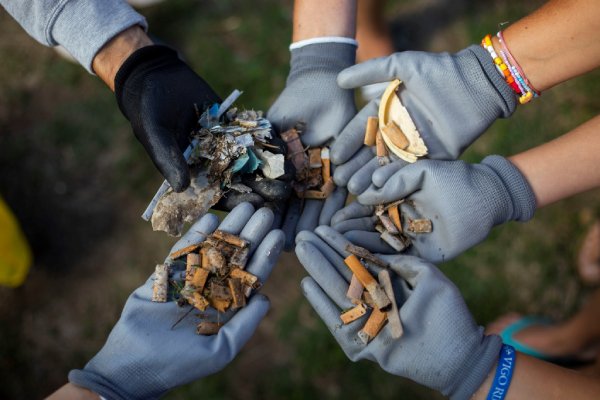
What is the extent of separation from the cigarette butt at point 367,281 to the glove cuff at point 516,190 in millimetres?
787

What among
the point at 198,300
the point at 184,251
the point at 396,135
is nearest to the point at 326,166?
the point at 396,135

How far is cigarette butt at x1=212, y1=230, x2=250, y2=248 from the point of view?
7.61 ft

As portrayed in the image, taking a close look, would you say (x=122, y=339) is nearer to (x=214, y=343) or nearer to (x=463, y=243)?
(x=214, y=343)

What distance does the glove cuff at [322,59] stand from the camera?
9.46 ft

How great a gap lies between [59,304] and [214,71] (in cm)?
217

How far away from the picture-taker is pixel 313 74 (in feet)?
9.41

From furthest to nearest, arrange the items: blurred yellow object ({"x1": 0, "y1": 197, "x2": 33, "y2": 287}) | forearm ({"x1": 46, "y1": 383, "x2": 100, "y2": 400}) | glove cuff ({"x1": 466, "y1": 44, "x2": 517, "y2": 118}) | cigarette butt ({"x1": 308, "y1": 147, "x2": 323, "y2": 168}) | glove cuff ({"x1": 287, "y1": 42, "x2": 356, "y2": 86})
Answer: blurred yellow object ({"x1": 0, "y1": 197, "x2": 33, "y2": 287}), glove cuff ({"x1": 287, "y1": 42, "x2": 356, "y2": 86}), cigarette butt ({"x1": 308, "y1": 147, "x2": 323, "y2": 168}), glove cuff ({"x1": 466, "y1": 44, "x2": 517, "y2": 118}), forearm ({"x1": 46, "y1": 383, "x2": 100, "y2": 400})

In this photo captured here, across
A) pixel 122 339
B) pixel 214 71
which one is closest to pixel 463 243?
pixel 122 339

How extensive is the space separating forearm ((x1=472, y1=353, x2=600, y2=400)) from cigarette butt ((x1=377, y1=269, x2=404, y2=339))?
47 centimetres

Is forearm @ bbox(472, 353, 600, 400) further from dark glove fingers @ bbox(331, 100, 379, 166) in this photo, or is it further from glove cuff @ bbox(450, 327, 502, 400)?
dark glove fingers @ bbox(331, 100, 379, 166)

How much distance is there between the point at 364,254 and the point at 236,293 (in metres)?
0.63

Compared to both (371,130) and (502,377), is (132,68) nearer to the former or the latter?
(371,130)

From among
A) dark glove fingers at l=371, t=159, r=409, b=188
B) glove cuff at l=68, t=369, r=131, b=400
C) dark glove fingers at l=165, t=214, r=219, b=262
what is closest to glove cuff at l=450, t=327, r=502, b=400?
dark glove fingers at l=371, t=159, r=409, b=188

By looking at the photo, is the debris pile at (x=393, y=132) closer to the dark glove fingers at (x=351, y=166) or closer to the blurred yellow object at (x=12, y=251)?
the dark glove fingers at (x=351, y=166)
